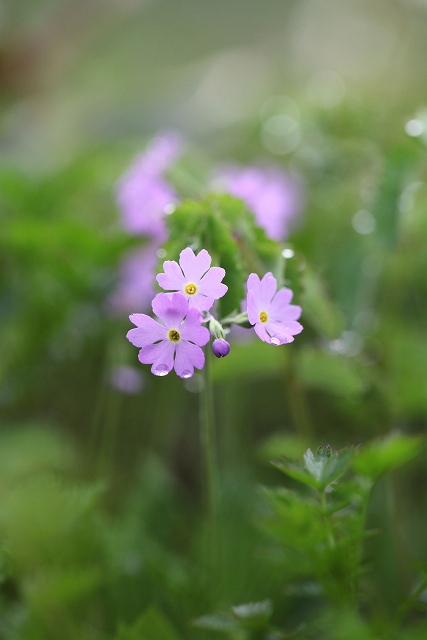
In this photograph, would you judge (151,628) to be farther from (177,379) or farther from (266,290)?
(177,379)

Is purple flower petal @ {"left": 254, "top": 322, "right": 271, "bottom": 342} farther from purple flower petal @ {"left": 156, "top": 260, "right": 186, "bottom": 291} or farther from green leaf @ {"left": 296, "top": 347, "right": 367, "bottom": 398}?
green leaf @ {"left": 296, "top": 347, "right": 367, "bottom": 398}

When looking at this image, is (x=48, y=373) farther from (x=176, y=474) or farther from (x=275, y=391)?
(x=275, y=391)

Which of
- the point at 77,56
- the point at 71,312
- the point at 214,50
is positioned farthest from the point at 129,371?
the point at 214,50

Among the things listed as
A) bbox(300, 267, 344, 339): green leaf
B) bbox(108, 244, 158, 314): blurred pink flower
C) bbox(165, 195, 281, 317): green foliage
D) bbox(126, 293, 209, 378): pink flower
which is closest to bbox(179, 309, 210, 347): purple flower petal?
bbox(126, 293, 209, 378): pink flower

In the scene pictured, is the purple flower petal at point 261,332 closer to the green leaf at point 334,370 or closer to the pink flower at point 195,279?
the pink flower at point 195,279

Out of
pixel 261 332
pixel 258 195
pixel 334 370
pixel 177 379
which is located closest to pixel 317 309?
pixel 334 370

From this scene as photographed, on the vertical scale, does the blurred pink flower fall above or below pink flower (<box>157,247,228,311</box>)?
above

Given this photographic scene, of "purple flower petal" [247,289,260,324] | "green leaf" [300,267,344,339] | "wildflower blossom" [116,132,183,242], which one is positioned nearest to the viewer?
"purple flower petal" [247,289,260,324]

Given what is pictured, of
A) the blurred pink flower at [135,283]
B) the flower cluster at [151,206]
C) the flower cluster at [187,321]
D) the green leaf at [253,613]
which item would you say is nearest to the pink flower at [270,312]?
the flower cluster at [187,321]
